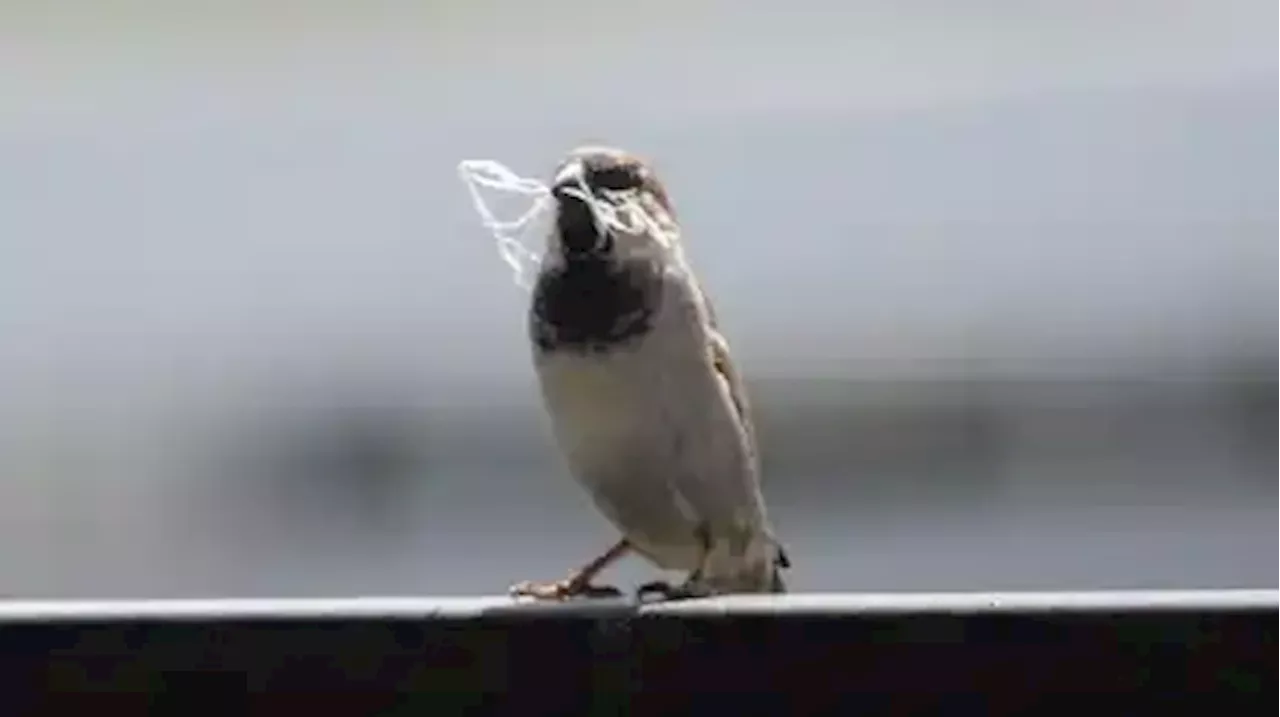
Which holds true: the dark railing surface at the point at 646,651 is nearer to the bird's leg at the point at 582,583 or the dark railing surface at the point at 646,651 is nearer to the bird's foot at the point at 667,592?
the bird's foot at the point at 667,592

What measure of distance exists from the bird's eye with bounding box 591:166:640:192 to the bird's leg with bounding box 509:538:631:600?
8.8 inches

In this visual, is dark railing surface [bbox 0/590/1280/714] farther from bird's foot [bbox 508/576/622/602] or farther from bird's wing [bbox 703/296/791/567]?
bird's wing [bbox 703/296/791/567]

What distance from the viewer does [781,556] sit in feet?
4.71

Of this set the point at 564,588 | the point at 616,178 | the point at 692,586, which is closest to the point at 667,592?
the point at 692,586

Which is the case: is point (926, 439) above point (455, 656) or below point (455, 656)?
below

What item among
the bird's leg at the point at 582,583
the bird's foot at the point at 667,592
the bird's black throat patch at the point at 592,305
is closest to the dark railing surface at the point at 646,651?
the bird's foot at the point at 667,592

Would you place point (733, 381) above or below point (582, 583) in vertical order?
above

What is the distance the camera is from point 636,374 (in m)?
1.32

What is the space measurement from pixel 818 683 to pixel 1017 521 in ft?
6.56

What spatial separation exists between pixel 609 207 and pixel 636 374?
0.10 metres

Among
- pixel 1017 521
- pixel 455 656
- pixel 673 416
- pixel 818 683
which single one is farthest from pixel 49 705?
pixel 1017 521

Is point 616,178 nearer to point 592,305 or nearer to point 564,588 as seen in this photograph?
point 592,305

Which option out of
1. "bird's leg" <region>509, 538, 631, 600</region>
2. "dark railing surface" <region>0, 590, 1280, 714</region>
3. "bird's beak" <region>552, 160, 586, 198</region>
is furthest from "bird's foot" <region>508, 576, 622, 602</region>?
"dark railing surface" <region>0, 590, 1280, 714</region>

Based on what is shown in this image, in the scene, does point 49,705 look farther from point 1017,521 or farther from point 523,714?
point 1017,521
